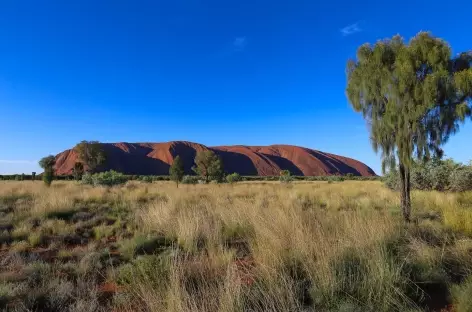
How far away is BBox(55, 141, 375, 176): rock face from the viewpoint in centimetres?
12544

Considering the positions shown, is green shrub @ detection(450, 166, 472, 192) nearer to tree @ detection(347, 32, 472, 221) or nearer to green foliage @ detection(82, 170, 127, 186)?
tree @ detection(347, 32, 472, 221)

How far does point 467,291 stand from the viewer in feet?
11.3

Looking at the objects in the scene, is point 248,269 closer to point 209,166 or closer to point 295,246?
point 295,246

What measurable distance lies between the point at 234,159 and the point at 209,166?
10604 cm

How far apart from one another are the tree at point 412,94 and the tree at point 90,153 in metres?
42.3

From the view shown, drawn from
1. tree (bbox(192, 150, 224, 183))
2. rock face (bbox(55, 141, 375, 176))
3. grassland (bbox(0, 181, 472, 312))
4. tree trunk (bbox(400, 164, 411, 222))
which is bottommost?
grassland (bbox(0, 181, 472, 312))

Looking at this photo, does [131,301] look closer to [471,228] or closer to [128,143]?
[471,228]

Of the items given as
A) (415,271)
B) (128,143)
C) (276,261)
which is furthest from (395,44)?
(128,143)

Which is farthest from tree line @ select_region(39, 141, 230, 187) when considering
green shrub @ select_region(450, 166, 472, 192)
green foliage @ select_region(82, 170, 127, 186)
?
green shrub @ select_region(450, 166, 472, 192)

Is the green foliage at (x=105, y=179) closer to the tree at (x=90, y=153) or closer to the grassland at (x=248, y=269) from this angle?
the tree at (x=90, y=153)

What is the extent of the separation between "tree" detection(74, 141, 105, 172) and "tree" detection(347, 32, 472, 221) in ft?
139

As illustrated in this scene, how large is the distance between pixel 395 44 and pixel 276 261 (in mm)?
8363

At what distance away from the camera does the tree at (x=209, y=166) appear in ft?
140

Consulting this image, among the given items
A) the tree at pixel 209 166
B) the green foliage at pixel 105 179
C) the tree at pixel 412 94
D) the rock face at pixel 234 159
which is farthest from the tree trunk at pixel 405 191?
the rock face at pixel 234 159
